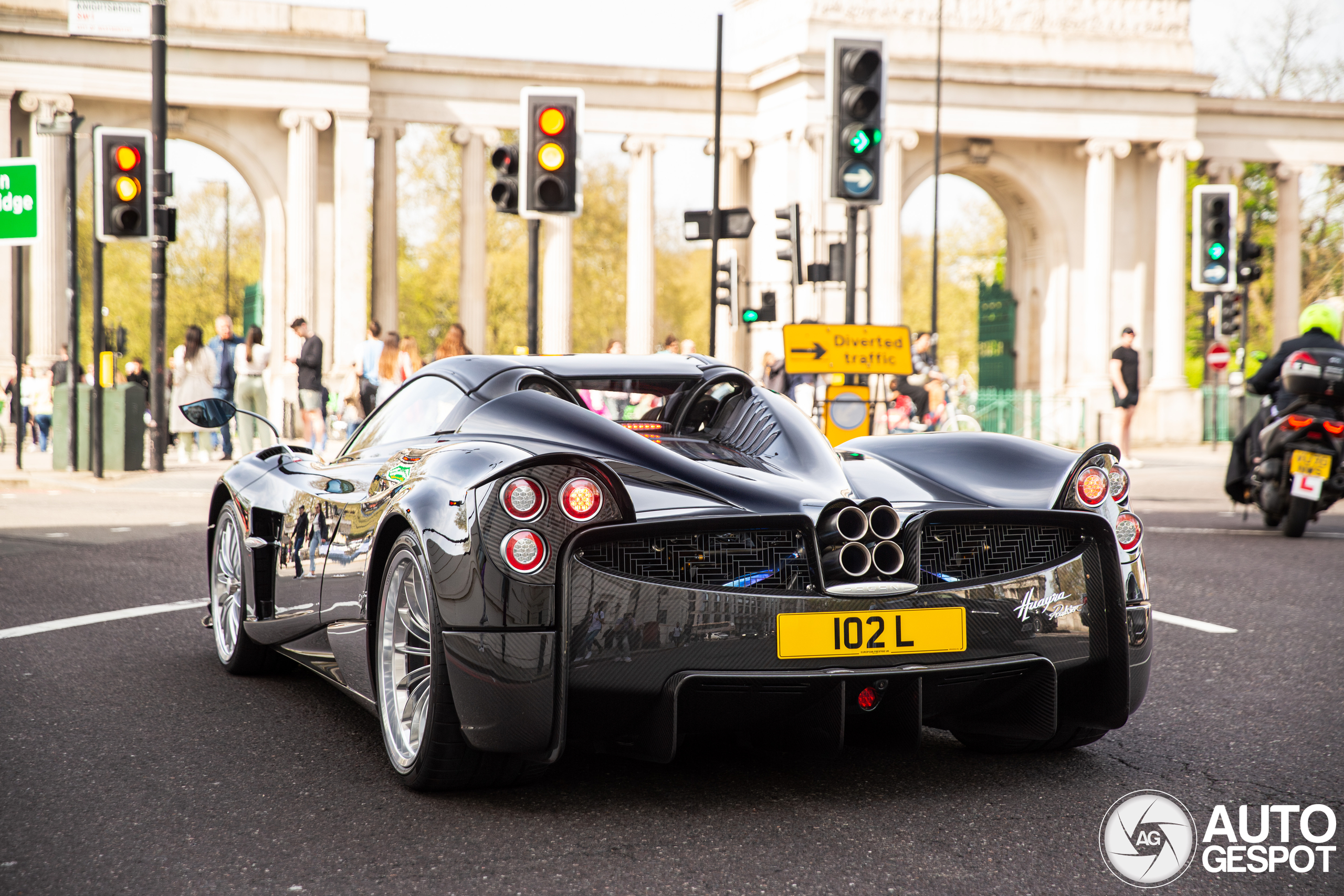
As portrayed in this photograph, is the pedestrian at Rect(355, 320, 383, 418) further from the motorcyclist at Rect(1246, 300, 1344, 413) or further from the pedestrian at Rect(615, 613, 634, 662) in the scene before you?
the pedestrian at Rect(615, 613, 634, 662)

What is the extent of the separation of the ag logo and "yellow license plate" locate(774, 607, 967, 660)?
58 centimetres

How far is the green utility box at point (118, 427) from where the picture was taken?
1823cm

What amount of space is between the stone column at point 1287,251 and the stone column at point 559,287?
68.3ft

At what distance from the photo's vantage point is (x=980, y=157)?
132 ft

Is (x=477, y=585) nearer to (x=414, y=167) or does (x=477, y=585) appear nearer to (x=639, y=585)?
(x=639, y=585)

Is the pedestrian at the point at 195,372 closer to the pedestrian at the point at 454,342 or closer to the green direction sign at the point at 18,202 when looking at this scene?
the green direction sign at the point at 18,202

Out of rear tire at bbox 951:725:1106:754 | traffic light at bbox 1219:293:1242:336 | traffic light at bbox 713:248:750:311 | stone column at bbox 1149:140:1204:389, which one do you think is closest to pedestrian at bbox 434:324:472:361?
traffic light at bbox 713:248:750:311

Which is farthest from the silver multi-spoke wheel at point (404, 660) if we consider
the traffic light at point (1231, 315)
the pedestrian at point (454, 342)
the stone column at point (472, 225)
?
the stone column at point (472, 225)

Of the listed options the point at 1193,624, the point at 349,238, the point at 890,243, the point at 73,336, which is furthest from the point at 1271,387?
the point at 349,238

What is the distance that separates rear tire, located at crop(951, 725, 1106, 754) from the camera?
4250 mm

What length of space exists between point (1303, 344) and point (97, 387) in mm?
13136

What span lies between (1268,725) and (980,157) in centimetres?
3711

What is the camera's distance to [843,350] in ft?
44.2
